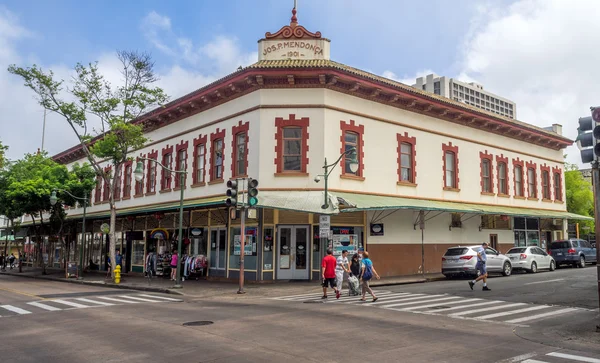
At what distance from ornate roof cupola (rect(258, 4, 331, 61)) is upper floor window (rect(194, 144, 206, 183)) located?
21.0ft

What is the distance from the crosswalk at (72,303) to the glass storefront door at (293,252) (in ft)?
19.9

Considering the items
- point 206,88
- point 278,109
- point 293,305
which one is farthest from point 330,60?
point 293,305

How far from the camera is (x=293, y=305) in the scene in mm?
15305

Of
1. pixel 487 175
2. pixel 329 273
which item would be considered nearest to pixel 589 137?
pixel 329 273

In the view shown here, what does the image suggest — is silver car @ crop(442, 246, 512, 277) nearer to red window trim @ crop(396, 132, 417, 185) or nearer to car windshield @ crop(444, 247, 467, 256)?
car windshield @ crop(444, 247, 467, 256)

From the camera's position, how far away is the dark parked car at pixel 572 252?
31.3 metres

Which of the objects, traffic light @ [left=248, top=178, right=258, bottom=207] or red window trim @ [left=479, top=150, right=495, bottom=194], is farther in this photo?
red window trim @ [left=479, top=150, right=495, bottom=194]

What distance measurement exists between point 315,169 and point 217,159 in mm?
6393

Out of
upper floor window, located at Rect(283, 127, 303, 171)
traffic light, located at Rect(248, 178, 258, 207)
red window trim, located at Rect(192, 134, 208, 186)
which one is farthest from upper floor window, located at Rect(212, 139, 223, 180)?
traffic light, located at Rect(248, 178, 258, 207)

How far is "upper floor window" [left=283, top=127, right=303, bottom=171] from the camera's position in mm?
23812

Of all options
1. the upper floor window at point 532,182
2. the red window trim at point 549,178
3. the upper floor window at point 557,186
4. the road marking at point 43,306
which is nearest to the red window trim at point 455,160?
the upper floor window at point 532,182

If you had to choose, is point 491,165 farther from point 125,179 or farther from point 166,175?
point 125,179

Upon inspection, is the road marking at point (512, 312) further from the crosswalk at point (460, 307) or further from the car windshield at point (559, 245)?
the car windshield at point (559, 245)

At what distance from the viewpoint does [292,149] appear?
2398 cm
